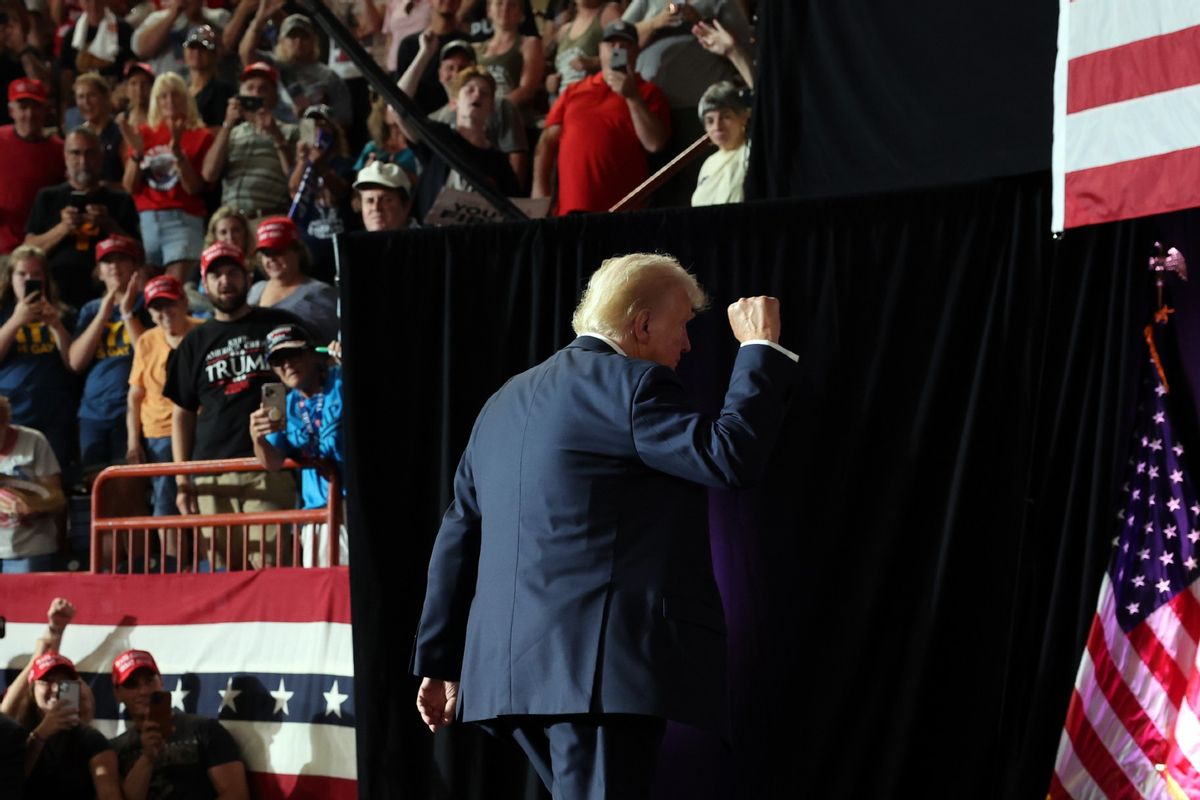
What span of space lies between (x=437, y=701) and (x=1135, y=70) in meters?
2.62

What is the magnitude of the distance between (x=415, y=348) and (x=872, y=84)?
177 cm

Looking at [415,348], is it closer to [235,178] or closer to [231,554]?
[231,554]

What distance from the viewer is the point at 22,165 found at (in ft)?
35.1

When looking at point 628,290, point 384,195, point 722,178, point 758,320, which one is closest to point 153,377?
point 384,195

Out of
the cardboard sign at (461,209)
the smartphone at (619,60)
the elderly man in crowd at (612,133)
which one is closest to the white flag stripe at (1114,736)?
the cardboard sign at (461,209)

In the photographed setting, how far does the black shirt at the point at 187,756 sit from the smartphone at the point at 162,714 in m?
0.02

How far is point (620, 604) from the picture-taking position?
3.50m

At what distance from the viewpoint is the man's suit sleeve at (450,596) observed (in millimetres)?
3912

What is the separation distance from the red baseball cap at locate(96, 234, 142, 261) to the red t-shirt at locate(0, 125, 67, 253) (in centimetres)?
138

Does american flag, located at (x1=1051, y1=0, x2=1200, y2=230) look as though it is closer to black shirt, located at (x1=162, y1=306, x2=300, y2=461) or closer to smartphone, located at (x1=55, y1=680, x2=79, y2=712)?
black shirt, located at (x1=162, y1=306, x2=300, y2=461)

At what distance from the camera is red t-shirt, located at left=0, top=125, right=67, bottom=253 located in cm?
1067

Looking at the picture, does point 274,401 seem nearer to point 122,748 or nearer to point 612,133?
point 122,748

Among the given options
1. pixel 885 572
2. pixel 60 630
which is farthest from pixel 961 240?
pixel 60 630

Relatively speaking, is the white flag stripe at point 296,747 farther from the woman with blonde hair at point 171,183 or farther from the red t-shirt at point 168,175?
the red t-shirt at point 168,175
